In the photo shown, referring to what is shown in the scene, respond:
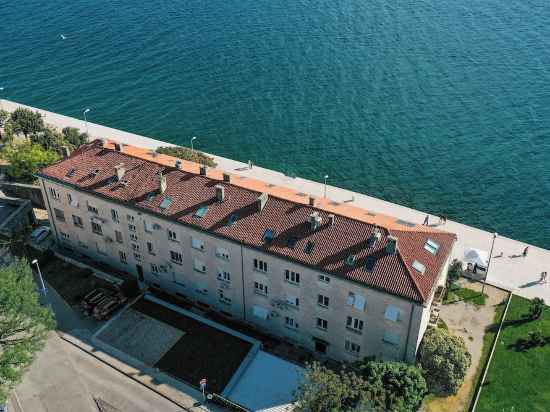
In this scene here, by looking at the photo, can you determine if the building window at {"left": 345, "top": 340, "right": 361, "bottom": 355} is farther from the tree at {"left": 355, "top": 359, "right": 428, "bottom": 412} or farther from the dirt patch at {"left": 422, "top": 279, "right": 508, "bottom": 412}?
the dirt patch at {"left": 422, "top": 279, "right": 508, "bottom": 412}

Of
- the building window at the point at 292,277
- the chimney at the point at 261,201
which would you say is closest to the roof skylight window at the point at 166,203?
the chimney at the point at 261,201

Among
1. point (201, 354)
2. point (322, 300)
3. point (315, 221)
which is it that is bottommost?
point (201, 354)

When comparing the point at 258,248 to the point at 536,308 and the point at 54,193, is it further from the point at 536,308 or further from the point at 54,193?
the point at 536,308

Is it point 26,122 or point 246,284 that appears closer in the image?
point 246,284

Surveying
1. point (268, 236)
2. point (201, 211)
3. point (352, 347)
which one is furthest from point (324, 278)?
point (201, 211)

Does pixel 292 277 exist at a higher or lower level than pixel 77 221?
higher

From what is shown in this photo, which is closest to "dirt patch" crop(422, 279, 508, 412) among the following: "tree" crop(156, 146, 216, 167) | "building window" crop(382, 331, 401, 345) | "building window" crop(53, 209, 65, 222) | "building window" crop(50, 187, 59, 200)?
"building window" crop(382, 331, 401, 345)

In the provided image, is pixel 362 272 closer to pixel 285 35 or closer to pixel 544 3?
pixel 285 35
